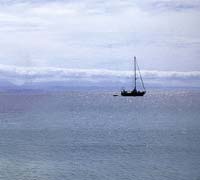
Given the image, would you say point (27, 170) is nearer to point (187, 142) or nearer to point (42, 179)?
point (42, 179)

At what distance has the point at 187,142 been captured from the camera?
8825 centimetres

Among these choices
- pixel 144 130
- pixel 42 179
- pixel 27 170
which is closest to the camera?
pixel 42 179

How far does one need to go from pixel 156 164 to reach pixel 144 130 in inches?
1815

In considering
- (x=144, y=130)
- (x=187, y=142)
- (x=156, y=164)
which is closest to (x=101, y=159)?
(x=156, y=164)

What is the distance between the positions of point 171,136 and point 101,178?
42.2 meters

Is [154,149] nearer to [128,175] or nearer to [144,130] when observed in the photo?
[128,175]

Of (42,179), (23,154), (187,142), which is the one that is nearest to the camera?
(42,179)

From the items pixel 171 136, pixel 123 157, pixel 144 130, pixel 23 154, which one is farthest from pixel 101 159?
pixel 144 130

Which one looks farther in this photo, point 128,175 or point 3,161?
point 3,161

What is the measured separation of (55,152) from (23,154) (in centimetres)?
595

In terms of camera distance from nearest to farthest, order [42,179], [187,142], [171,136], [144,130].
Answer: [42,179], [187,142], [171,136], [144,130]

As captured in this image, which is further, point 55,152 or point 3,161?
point 55,152

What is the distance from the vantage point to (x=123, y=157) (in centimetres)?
7219

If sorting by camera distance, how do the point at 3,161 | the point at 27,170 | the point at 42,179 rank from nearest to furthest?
the point at 42,179 < the point at 27,170 < the point at 3,161
